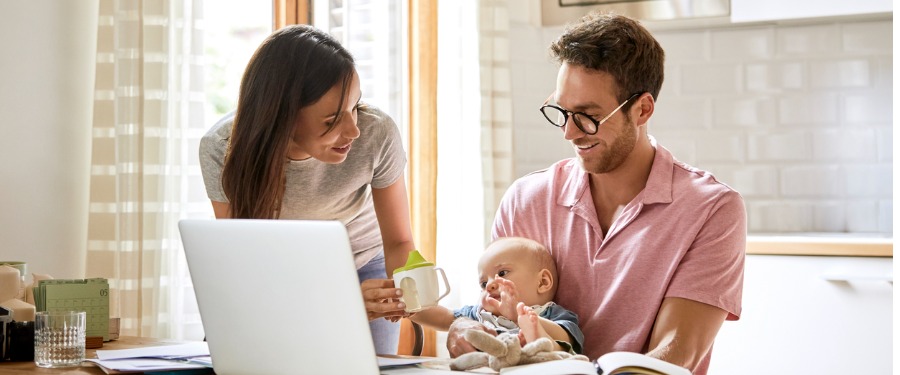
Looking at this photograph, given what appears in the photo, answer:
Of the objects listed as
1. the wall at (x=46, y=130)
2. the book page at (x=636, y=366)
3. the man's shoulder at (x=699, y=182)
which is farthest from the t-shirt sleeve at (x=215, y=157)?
the book page at (x=636, y=366)

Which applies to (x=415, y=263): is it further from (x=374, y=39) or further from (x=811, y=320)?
(x=374, y=39)

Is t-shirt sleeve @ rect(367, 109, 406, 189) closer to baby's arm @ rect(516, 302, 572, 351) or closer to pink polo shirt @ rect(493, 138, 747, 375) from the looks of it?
pink polo shirt @ rect(493, 138, 747, 375)

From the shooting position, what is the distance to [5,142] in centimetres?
242

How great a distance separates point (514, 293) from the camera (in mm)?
1949

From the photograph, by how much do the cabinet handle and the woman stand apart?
1.47 meters

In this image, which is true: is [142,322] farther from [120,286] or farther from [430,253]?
[430,253]

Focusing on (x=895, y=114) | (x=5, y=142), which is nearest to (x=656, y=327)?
(x=895, y=114)

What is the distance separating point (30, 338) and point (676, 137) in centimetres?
269

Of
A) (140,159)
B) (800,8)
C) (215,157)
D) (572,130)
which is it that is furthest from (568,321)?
(800,8)

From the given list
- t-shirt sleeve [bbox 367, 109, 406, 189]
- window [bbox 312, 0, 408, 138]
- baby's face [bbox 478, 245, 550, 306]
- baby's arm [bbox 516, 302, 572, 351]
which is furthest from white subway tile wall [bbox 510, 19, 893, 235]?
baby's arm [bbox 516, 302, 572, 351]

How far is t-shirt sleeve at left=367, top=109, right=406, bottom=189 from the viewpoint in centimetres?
232

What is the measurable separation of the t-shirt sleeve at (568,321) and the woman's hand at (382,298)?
0.95 ft

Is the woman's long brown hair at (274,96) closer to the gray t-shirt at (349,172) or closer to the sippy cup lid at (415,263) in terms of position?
the gray t-shirt at (349,172)

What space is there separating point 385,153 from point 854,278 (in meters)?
1.59
